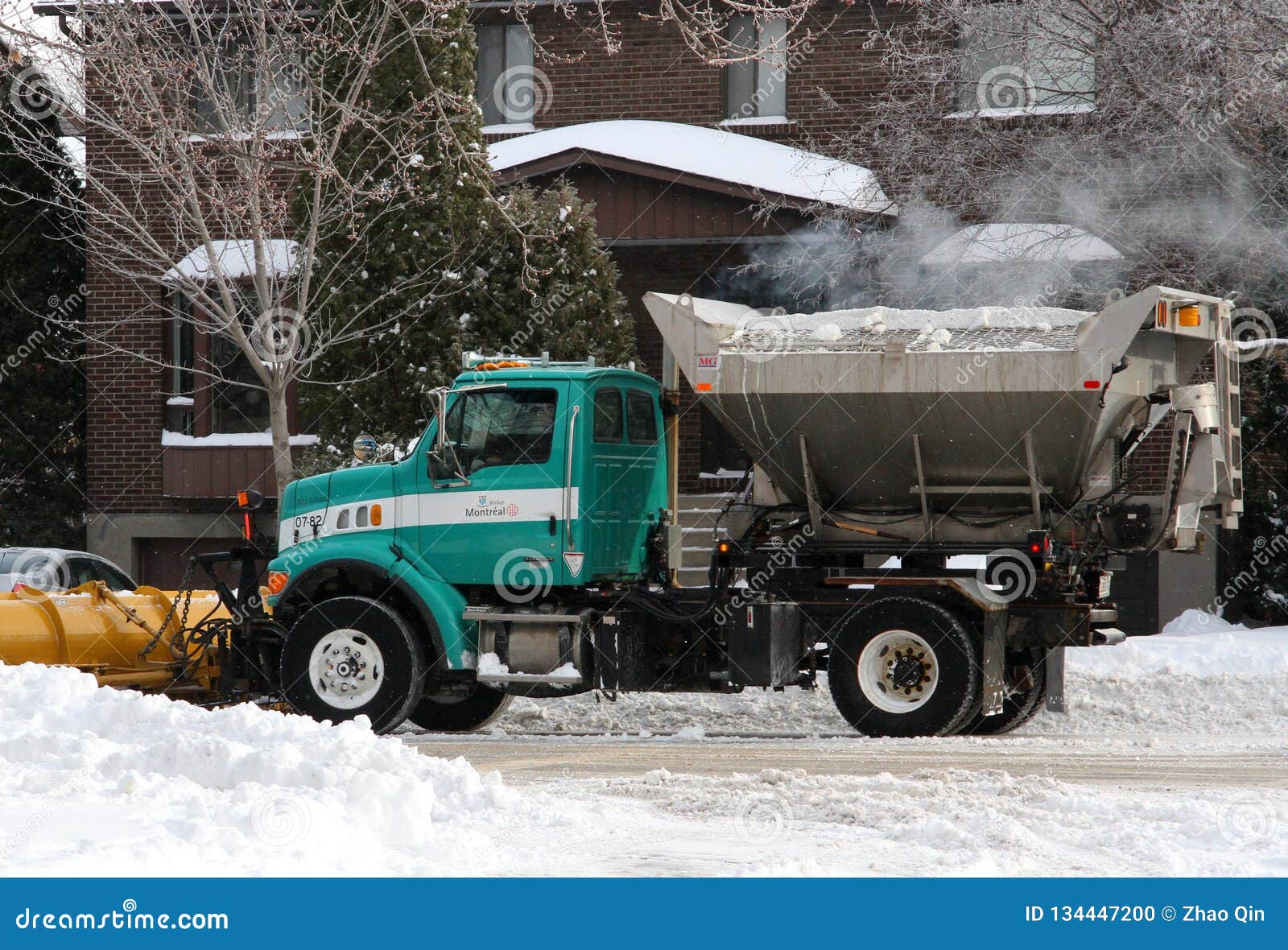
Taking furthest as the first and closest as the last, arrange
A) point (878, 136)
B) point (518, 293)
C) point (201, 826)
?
point (878, 136), point (518, 293), point (201, 826)

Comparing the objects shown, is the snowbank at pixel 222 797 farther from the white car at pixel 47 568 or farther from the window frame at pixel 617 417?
the white car at pixel 47 568

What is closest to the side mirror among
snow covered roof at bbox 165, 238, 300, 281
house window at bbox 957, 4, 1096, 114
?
snow covered roof at bbox 165, 238, 300, 281

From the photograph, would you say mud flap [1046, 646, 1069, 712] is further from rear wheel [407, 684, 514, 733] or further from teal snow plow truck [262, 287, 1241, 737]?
rear wheel [407, 684, 514, 733]

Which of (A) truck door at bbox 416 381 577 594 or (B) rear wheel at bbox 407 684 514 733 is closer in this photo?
(A) truck door at bbox 416 381 577 594

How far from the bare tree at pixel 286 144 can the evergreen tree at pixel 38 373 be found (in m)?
3.97

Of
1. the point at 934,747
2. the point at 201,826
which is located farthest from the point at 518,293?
the point at 201,826

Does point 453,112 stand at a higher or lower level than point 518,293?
higher

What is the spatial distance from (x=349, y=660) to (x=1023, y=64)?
10820 mm

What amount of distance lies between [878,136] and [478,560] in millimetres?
8983

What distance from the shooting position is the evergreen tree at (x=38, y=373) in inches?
887

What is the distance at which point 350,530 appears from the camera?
39.7 ft

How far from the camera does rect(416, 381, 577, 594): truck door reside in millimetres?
11742

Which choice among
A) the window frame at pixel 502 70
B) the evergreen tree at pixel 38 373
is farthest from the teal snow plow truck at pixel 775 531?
the evergreen tree at pixel 38 373

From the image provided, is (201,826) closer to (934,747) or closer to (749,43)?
(934,747)
